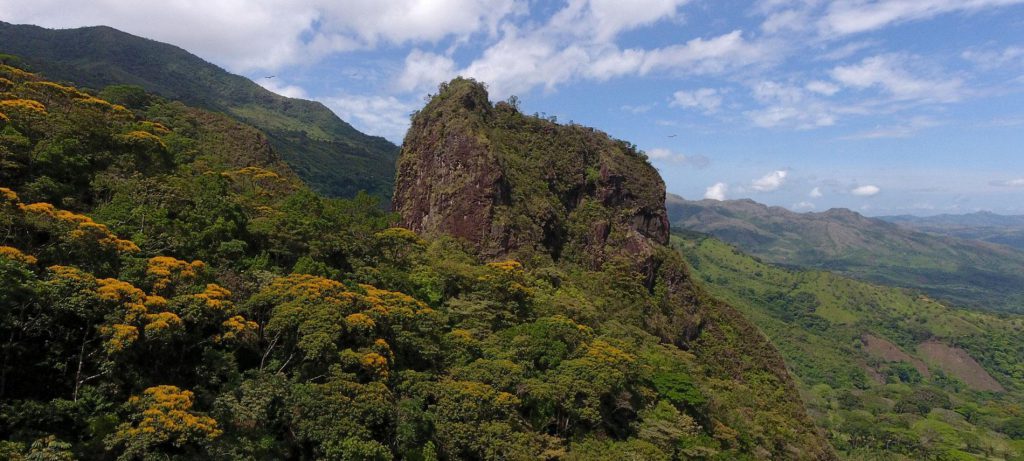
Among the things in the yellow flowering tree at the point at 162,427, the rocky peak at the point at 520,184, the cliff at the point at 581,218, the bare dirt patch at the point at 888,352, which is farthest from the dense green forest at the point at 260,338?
the bare dirt patch at the point at 888,352

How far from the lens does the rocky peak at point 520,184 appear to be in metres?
52.8

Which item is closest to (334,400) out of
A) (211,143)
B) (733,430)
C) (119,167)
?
(119,167)

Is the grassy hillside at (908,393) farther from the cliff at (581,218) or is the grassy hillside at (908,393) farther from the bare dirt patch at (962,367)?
the cliff at (581,218)

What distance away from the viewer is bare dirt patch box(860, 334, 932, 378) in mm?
189988

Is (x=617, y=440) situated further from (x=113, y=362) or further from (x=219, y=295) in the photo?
(x=113, y=362)

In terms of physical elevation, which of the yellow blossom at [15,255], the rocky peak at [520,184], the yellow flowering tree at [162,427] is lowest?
the yellow flowering tree at [162,427]

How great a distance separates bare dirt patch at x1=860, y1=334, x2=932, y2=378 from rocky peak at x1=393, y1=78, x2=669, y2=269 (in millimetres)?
170296

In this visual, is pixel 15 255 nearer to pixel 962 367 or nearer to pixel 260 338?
pixel 260 338

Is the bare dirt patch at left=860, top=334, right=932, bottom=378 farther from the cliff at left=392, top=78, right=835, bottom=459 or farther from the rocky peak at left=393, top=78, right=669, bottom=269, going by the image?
the rocky peak at left=393, top=78, right=669, bottom=269

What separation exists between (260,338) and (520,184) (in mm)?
39877

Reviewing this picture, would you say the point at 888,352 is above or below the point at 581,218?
below

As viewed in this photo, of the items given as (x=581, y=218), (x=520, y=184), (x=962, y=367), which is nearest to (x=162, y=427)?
(x=520, y=184)

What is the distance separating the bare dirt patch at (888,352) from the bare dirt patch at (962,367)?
28.1ft

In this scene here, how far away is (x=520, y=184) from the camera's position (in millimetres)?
59406
